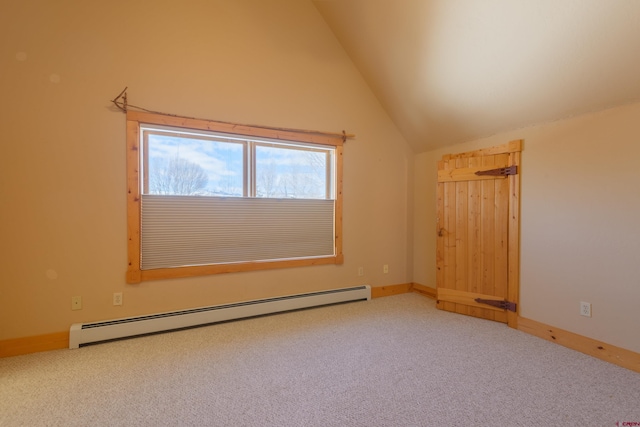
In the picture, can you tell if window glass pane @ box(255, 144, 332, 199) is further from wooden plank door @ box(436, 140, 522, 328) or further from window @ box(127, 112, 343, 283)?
wooden plank door @ box(436, 140, 522, 328)

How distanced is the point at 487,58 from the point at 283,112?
213cm

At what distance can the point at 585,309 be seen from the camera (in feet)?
7.89

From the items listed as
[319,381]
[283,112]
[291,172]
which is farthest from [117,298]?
[283,112]

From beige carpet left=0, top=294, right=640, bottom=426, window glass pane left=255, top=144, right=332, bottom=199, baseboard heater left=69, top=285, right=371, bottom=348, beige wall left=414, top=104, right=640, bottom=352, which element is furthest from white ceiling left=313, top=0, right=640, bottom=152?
baseboard heater left=69, top=285, right=371, bottom=348

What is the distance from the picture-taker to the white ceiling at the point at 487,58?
6.63 ft

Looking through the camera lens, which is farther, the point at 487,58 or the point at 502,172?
the point at 502,172

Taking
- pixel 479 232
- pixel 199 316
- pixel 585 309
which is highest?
pixel 479 232

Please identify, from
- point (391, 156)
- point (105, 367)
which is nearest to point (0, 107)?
point (105, 367)

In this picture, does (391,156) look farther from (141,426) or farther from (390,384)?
(141,426)

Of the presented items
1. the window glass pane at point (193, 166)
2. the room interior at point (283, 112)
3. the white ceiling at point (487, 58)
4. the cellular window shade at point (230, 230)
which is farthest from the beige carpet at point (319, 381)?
the white ceiling at point (487, 58)

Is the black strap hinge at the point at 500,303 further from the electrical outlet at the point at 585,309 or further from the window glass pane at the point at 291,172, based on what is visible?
the window glass pane at the point at 291,172

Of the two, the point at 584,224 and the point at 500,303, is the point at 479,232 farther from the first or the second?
the point at 584,224

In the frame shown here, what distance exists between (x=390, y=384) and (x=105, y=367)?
6.95 feet

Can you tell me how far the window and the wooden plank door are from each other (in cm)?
136
